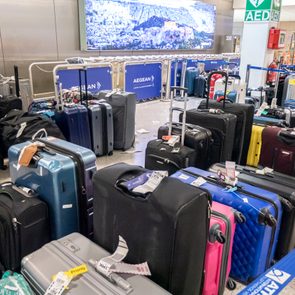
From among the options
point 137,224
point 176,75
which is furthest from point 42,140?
point 176,75

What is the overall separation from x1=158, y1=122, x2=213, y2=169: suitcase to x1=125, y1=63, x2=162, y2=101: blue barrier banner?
428 centimetres

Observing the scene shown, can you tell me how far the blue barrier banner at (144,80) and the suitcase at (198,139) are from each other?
4.28m

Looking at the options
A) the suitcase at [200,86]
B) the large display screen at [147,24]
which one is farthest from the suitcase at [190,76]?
the large display screen at [147,24]

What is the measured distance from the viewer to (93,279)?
3.89 ft

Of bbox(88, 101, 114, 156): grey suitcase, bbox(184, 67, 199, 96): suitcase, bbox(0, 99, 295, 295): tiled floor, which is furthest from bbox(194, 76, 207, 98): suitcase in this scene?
bbox(88, 101, 114, 156): grey suitcase

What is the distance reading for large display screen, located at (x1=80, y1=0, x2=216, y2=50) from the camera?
730 centimetres

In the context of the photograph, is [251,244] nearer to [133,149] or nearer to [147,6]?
[133,149]

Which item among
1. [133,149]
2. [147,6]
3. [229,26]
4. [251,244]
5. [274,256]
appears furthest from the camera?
[229,26]

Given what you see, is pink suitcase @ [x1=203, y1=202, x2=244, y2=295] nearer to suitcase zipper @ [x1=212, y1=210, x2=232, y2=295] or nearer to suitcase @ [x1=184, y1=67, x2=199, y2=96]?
suitcase zipper @ [x1=212, y1=210, x2=232, y2=295]

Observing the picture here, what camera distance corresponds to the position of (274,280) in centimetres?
124

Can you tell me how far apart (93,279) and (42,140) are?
1.07 meters

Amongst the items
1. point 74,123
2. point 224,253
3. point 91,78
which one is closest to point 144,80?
point 91,78

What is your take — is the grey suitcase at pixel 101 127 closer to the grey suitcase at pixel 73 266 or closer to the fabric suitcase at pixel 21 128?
the fabric suitcase at pixel 21 128

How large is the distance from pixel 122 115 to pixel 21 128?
122 cm
